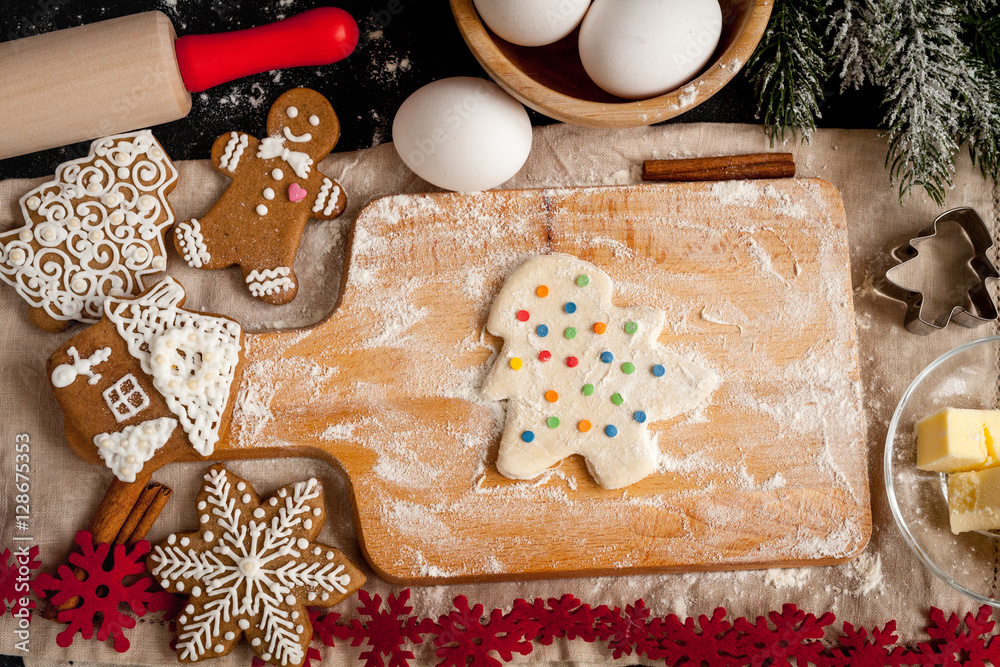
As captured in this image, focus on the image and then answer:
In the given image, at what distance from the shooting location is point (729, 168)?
124 cm

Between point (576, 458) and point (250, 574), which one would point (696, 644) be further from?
point (250, 574)

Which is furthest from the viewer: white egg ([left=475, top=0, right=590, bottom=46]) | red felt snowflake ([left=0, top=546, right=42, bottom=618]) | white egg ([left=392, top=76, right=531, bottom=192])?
red felt snowflake ([left=0, top=546, right=42, bottom=618])

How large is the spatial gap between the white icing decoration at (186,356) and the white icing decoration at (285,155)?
308 mm

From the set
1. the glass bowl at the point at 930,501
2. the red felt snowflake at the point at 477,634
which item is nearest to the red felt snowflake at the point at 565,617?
Answer: the red felt snowflake at the point at 477,634

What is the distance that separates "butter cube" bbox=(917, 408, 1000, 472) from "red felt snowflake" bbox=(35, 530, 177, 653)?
1.32m

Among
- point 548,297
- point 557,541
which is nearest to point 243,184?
point 548,297

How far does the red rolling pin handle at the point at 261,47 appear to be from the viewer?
1.21 m

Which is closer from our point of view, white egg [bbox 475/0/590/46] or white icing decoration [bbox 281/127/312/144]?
white egg [bbox 475/0/590/46]

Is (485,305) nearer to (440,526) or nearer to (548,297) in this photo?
(548,297)

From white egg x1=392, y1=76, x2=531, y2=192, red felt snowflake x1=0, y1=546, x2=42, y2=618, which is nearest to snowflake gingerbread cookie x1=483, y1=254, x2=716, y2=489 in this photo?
white egg x1=392, y1=76, x2=531, y2=192

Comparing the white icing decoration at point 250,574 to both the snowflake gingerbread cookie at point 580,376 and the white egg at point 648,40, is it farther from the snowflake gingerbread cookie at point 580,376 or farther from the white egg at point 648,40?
the white egg at point 648,40

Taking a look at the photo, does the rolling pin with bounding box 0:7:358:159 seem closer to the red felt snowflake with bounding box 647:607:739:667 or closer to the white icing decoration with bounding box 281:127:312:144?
the white icing decoration with bounding box 281:127:312:144

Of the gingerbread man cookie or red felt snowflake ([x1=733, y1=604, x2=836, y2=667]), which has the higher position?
the gingerbread man cookie

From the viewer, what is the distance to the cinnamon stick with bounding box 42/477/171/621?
1167 millimetres
